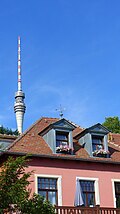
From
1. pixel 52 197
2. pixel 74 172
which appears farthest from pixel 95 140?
pixel 52 197

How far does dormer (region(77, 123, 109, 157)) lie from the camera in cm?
2359

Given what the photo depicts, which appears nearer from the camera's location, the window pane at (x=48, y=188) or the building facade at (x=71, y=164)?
the window pane at (x=48, y=188)

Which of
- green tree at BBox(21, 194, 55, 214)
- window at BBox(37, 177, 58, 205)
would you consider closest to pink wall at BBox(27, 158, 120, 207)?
window at BBox(37, 177, 58, 205)

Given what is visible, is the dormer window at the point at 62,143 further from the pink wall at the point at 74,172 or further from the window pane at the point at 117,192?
the window pane at the point at 117,192

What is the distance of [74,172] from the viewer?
22.5 m

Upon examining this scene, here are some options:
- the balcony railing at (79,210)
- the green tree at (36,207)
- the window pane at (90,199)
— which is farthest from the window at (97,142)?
the green tree at (36,207)

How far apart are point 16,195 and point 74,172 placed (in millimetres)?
10011

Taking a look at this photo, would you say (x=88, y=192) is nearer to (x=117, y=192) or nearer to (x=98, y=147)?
(x=117, y=192)

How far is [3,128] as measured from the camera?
Result: 156ft

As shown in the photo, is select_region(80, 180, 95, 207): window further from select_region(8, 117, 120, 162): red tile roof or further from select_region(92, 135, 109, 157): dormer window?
select_region(92, 135, 109, 157): dormer window

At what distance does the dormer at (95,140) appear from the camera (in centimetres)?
2359

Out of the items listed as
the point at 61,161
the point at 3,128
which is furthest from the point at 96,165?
the point at 3,128

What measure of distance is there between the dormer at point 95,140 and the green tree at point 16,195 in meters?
10.3

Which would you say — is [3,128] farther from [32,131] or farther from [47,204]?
[47,204]
